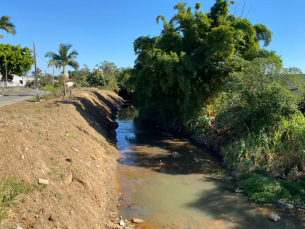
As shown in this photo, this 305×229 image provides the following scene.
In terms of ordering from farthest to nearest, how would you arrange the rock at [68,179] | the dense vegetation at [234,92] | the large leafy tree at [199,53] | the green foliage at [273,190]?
the large leafy tree at [199,53] → the dense vegetation at [234,92] → the green foliage at [273,190] → the rock at [68,179]

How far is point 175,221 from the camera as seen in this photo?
21.0 feet

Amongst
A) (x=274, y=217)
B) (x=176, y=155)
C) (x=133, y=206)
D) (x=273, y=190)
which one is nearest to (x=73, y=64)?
(x=176, y=155)

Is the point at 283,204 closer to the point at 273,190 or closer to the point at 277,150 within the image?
the point at 273,190

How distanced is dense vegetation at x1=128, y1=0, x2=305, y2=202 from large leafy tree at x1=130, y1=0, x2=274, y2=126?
51mm

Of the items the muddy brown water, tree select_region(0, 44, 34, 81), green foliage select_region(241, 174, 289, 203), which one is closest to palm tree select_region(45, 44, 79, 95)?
the muddy brown water

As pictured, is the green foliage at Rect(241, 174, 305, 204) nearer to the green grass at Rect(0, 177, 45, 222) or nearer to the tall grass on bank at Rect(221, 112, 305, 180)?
the tall grass on bank at Rect(221, 112, 305, 180)

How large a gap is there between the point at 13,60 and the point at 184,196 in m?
40.1

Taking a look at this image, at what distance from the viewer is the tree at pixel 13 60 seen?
36438mm

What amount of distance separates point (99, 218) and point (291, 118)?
8.91 meters

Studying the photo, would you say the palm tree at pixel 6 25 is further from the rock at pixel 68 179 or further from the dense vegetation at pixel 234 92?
the rock at pixel 68 179

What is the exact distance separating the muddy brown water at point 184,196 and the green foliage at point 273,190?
0.99 feet

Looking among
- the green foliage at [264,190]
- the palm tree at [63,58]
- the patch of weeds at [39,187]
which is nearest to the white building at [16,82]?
the palm tree at [63,58]

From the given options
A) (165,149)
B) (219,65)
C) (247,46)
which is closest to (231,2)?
(247,46)

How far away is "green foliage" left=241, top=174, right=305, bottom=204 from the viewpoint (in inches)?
289
